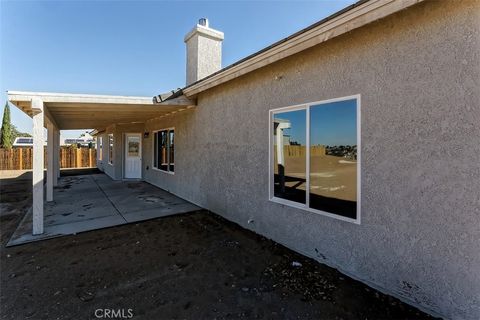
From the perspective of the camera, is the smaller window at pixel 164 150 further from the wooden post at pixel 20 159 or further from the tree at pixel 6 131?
the tree at pixel 6 131

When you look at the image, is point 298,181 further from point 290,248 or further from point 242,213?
point 242,213

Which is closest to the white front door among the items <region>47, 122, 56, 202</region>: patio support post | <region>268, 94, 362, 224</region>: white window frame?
<region>47, 122, 56, 202</region>: patio support post

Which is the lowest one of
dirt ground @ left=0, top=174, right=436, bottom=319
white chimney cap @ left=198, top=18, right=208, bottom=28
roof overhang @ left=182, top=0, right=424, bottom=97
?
dirt ground @ left=0, top=174, right=436, bottom=319

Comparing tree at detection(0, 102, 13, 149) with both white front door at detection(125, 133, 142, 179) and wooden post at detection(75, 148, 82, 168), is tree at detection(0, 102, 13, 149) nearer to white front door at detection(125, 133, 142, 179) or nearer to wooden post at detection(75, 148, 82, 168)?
wooden post at detection(75, 148, 82, 168)

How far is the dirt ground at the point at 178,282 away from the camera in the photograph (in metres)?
2.87

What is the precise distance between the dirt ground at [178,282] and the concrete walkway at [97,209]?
0.54m

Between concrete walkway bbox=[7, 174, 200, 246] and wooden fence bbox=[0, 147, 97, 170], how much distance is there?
14.4m

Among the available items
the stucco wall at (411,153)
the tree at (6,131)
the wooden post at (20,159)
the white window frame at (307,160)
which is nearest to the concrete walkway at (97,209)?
the white window frame at (307,160)

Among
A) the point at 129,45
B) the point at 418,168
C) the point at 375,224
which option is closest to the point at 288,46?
the point at 418,168

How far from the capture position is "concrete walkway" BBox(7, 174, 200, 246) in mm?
5708

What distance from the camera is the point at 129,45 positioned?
12414 mm

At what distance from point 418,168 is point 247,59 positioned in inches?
136

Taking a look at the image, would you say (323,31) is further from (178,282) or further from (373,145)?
(178,282)

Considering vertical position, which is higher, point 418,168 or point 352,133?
point 352,133
